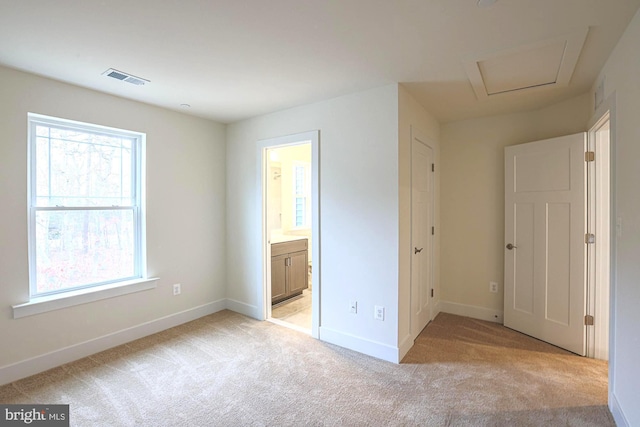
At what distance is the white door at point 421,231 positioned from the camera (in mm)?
3035

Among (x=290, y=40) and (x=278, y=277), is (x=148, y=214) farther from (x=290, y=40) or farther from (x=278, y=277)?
(x=290, y=40)

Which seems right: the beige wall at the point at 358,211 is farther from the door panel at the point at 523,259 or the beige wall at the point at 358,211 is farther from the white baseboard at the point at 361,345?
the door panel at the point at 523,259

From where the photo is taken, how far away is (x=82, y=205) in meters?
2.92

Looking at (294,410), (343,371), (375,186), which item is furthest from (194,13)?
(343,371)

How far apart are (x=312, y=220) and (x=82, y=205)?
7.21ft

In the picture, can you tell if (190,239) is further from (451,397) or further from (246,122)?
(451,397)

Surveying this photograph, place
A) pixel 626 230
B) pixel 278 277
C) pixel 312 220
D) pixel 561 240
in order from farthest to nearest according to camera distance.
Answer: pixel 278 277
pixel 312 220
pixel 561 240
pixel 626 230

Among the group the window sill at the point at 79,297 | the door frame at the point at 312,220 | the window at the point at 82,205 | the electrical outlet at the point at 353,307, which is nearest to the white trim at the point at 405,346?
the electrical outlet at the point at 353,307

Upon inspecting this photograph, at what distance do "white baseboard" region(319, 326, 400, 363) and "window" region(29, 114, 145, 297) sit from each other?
82.6 inches

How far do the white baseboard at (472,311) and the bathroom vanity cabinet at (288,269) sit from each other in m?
1.97

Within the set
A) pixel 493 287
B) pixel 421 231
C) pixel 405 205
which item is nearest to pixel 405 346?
pixel 421 231

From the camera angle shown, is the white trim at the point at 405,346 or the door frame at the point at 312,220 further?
the door frame at the point at 312,220

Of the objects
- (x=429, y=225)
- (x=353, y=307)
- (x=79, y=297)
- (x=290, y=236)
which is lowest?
(x=353, y=307)

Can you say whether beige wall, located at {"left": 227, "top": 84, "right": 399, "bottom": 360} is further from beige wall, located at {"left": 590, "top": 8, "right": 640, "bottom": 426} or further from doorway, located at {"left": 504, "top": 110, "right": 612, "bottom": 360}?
doorway, located at {"left": 504, "top": 110, "right": 612, "bottom": 360}
